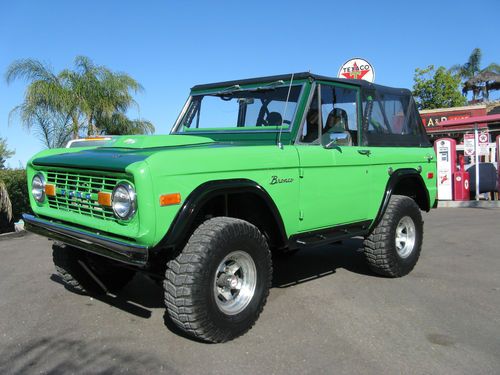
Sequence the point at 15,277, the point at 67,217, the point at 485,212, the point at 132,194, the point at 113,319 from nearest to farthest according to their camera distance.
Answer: the point at 132,194, the point at 67,217, the point at 113,319, the point at 15,277, the point at 485,212

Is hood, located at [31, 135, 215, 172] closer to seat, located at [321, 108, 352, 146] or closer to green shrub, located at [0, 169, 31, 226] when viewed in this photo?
seat, located at [321, 108, 352, 146]

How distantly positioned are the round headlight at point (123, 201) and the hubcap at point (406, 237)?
345 cm

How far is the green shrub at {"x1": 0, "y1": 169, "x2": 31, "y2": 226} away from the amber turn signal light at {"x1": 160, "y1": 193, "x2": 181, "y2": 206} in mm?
7575

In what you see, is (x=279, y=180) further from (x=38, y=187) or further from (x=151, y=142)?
(x=38, y=187)

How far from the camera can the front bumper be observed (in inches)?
126

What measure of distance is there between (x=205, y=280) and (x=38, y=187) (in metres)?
1.83

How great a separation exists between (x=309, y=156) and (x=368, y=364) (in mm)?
1802

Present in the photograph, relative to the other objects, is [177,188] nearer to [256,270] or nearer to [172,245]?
[172,245]

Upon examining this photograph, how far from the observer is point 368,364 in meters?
3.30

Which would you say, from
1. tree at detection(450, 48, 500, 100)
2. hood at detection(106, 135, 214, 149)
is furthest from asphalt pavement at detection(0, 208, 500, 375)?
tree at detection(450, 48, 500, 100)

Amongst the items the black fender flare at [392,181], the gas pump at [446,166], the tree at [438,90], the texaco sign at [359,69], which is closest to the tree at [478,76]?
the tree at [438,90]

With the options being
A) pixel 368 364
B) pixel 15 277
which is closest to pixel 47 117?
pixel 15 277

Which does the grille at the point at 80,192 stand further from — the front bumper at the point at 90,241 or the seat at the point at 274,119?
the seat at the point at 274,119

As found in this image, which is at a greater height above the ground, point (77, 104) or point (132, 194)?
point (77, 104)
